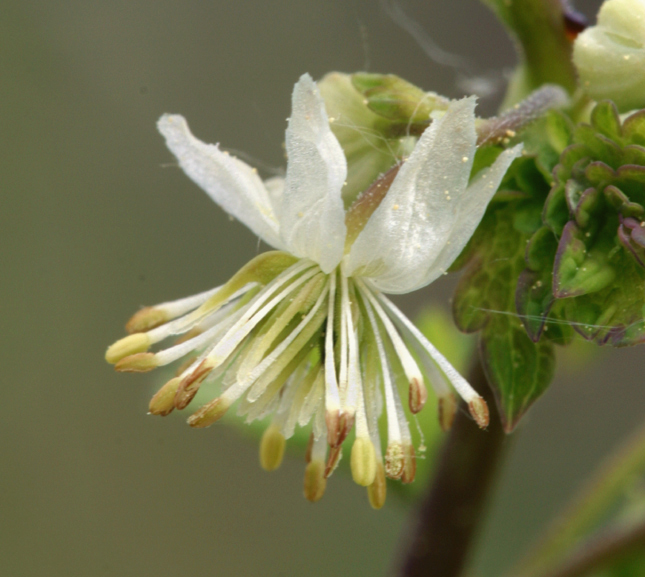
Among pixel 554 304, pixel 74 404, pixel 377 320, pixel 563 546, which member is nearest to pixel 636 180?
pixel 554 304

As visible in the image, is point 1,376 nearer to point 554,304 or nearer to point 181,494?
point 181,494

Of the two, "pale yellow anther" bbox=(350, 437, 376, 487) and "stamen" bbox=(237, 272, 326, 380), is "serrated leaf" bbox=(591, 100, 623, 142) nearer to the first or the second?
"stamen" bbox=(237, 272, 326, 380)

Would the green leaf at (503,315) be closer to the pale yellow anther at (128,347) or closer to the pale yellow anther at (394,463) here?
the pale yellow anther at (394,463)

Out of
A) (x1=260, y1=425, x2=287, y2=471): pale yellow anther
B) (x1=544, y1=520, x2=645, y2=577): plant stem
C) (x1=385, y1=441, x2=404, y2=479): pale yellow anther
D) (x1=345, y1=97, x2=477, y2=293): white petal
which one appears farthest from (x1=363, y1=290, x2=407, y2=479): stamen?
(x1=544, y1=520, x2=645, y2=577): plant stem

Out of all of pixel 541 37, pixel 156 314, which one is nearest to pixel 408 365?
pixel 156 314

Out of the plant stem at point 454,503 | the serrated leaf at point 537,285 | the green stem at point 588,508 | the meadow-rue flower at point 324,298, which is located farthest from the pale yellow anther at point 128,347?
the green stem at point 588,508
